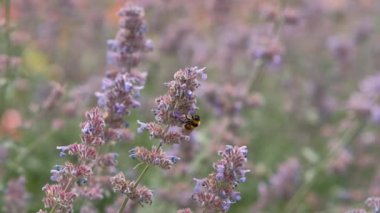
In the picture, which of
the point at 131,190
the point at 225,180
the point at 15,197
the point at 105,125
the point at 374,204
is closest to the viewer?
the point at 225,180

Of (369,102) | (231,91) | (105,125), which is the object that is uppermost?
(369,102)

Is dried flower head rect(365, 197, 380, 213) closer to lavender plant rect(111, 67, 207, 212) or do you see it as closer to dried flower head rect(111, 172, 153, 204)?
lavender plant rect(111, 67, 207, 212)

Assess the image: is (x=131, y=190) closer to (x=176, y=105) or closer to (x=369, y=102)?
(x=176, y=105)

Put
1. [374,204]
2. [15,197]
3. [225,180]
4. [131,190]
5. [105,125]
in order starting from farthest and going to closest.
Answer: [15,197] < [105,125] < [374,204] < [131,190] < [225,180]

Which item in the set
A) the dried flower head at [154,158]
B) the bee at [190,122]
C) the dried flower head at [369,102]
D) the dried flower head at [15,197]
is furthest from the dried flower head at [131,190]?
the dried flower head at [369,102]

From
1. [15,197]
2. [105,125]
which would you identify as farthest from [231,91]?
[105,125]

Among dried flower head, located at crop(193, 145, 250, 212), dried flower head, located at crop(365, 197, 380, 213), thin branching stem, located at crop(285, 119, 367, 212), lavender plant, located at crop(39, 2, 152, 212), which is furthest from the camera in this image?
thin branching stem, located at crop(285, 119, 367, 212)

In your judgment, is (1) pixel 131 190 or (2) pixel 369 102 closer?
(1) pixel 131 190

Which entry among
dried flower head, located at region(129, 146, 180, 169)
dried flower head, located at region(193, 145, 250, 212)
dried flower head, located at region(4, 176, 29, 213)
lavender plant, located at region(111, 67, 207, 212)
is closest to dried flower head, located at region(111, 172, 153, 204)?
lavender plant, located at region(111, 67, 207, 212)

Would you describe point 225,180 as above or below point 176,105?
below
